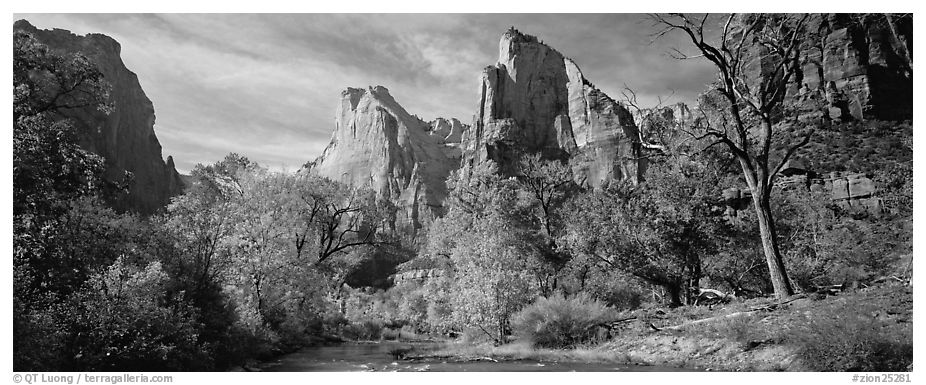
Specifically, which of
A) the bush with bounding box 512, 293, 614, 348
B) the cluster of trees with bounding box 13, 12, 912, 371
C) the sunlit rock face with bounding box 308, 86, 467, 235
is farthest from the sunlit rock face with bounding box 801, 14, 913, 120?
the sunlit rock face with bounding box 308, 86, 467, 235

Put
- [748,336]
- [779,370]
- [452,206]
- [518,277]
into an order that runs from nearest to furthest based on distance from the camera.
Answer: [779,370] → [748,336] → [518,277] → [452,206]

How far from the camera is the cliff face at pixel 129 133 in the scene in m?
93.1

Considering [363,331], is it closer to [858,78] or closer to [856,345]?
[856,345]

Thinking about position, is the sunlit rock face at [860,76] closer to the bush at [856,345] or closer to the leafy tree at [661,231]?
the leafy tree at [661,231]

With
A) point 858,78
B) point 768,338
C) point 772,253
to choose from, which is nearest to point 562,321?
point 772,253

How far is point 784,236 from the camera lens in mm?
24125

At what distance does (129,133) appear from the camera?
105562mm

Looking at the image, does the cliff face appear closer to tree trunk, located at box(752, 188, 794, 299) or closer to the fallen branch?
the fallen branch

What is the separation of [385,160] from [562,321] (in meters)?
166

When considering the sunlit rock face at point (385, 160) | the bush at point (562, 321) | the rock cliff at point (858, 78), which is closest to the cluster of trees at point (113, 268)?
the bush at point (562, 321)

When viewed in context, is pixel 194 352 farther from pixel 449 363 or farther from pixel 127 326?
pixel 449 363

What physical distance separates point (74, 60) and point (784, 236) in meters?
25.1

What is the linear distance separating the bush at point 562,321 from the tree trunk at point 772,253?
5186 millimetres
